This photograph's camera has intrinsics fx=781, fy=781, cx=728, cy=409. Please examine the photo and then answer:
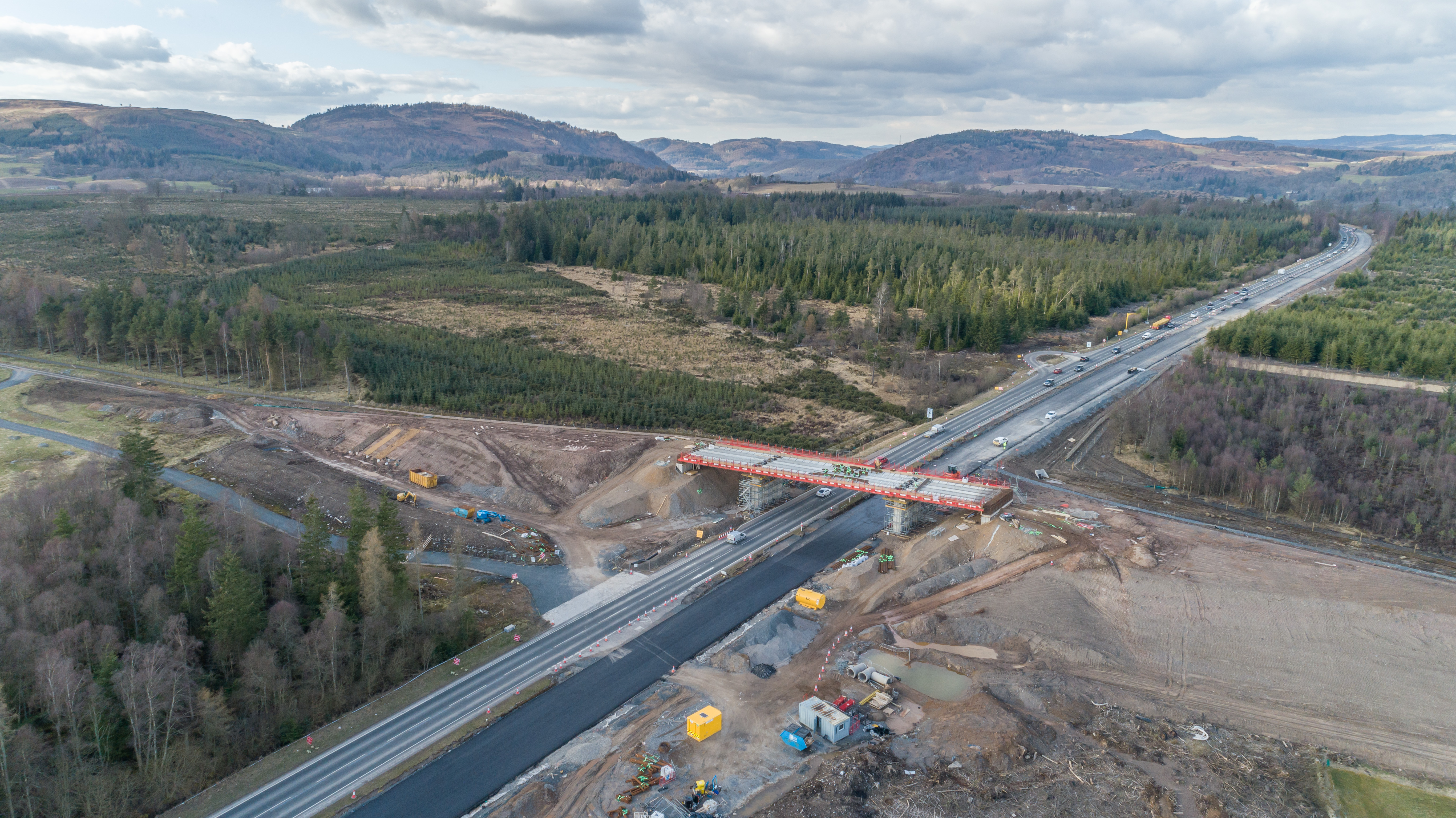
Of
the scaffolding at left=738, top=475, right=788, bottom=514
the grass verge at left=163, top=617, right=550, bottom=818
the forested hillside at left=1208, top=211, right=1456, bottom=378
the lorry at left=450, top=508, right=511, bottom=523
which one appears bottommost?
the grass verge at left=163, top=617, right=550, bottom=818

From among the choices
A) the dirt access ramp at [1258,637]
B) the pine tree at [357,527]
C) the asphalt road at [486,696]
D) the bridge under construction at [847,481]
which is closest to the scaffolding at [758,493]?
the bridge under construction at [847,481]

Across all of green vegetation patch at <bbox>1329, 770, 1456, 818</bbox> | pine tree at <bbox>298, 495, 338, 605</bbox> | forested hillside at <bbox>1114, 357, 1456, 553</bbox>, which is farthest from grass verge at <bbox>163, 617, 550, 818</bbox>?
forested hillside at <bbox>1114, 357, 1456, 553</bbox>

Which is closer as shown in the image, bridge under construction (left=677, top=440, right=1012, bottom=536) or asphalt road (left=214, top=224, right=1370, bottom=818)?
asphalt road (left=214, top=224, right=1370, bottom=818)

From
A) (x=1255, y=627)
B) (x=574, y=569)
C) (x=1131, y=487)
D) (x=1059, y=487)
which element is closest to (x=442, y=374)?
(x=574, y=569)

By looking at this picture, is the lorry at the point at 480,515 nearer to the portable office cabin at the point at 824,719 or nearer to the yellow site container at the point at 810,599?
the yellow site container at the point at 810,599

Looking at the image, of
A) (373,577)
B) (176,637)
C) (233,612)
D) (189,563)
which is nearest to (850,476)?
(373,577)

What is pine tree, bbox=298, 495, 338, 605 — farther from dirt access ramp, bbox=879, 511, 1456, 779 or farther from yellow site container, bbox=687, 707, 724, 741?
dirt access ramp, bbox=879, 511, 1456, 779

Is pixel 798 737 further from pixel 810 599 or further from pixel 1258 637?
pixel 1258 637
